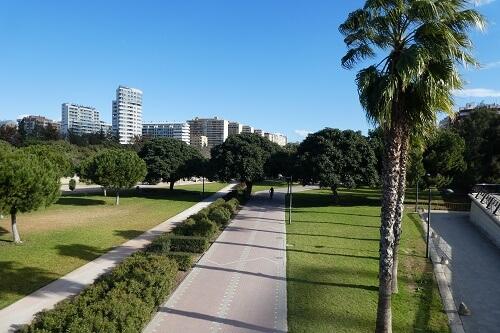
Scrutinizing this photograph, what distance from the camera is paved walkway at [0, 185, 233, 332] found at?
492 inches

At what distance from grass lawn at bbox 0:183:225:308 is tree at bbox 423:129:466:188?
23575mm

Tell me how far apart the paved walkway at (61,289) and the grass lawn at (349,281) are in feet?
24.9

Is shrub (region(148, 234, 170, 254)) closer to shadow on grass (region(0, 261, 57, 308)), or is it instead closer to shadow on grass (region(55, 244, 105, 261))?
shadow on grass (region(55, 244, 105, 261))

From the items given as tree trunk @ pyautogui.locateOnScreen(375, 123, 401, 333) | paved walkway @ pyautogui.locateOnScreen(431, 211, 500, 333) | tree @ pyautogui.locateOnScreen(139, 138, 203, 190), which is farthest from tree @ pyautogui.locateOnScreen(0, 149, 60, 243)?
tree @ pyautogui.locateOnScreen(139, 138, 203, 190)

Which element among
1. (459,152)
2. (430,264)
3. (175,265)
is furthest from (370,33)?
(459,152)

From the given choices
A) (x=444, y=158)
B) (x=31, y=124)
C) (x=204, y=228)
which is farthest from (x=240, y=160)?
(x=31, y=124)

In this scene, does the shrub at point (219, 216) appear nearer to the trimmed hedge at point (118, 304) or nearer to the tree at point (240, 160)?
the trimmed hedge at point (118, 304)

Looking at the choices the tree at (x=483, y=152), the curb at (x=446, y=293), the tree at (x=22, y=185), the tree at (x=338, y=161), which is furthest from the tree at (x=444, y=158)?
the tree at (x=22, y=185)

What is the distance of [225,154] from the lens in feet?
152

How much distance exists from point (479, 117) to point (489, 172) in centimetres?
667

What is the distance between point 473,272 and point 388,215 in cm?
1184

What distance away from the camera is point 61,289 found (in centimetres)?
1527

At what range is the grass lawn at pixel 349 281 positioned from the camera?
12656 mm

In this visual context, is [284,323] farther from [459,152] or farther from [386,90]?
[459,152]
